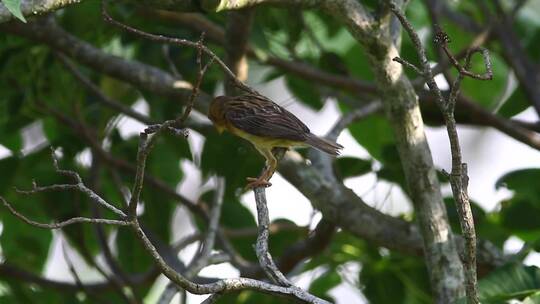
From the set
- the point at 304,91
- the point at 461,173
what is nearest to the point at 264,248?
the point at 461,173

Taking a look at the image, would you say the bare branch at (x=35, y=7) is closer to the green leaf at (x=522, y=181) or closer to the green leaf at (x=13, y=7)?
the green leaf at (x=13, y=7)

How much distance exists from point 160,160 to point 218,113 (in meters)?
1.43

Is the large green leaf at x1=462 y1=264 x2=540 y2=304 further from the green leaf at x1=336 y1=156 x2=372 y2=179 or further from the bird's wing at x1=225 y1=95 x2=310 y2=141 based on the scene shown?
the green leaf at x1=336 y1=156 x2=372 y2=179

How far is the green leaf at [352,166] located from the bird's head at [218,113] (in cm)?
93

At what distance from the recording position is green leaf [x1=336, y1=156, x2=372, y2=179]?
543 centimetres

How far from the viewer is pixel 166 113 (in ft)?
18.4

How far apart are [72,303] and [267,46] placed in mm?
1661

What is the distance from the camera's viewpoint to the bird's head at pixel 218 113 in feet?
15.1

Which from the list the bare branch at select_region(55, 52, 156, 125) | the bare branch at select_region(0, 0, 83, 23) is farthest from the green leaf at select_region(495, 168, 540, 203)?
the bare branch at select_region(0, 0, 83, 23)

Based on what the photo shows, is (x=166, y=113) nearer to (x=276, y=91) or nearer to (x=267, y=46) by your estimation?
(x=267, y=46)

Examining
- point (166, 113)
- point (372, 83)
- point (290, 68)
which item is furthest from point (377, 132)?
point (166, 113)

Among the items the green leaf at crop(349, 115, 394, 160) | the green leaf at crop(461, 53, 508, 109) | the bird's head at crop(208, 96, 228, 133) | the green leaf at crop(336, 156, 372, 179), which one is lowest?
the bird's head at crop(208, 96, 228, 133)

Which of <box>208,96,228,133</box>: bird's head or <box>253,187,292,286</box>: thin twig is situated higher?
<box>208,96,228,133</box>: bird's head

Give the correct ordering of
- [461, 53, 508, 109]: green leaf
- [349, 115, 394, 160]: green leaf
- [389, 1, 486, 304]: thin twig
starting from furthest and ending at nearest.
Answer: [461, 53, 508, 109]: green leaf < [349, 115, 394, 160]: green leaf < [389, 1, 486, 304]: thin twig
